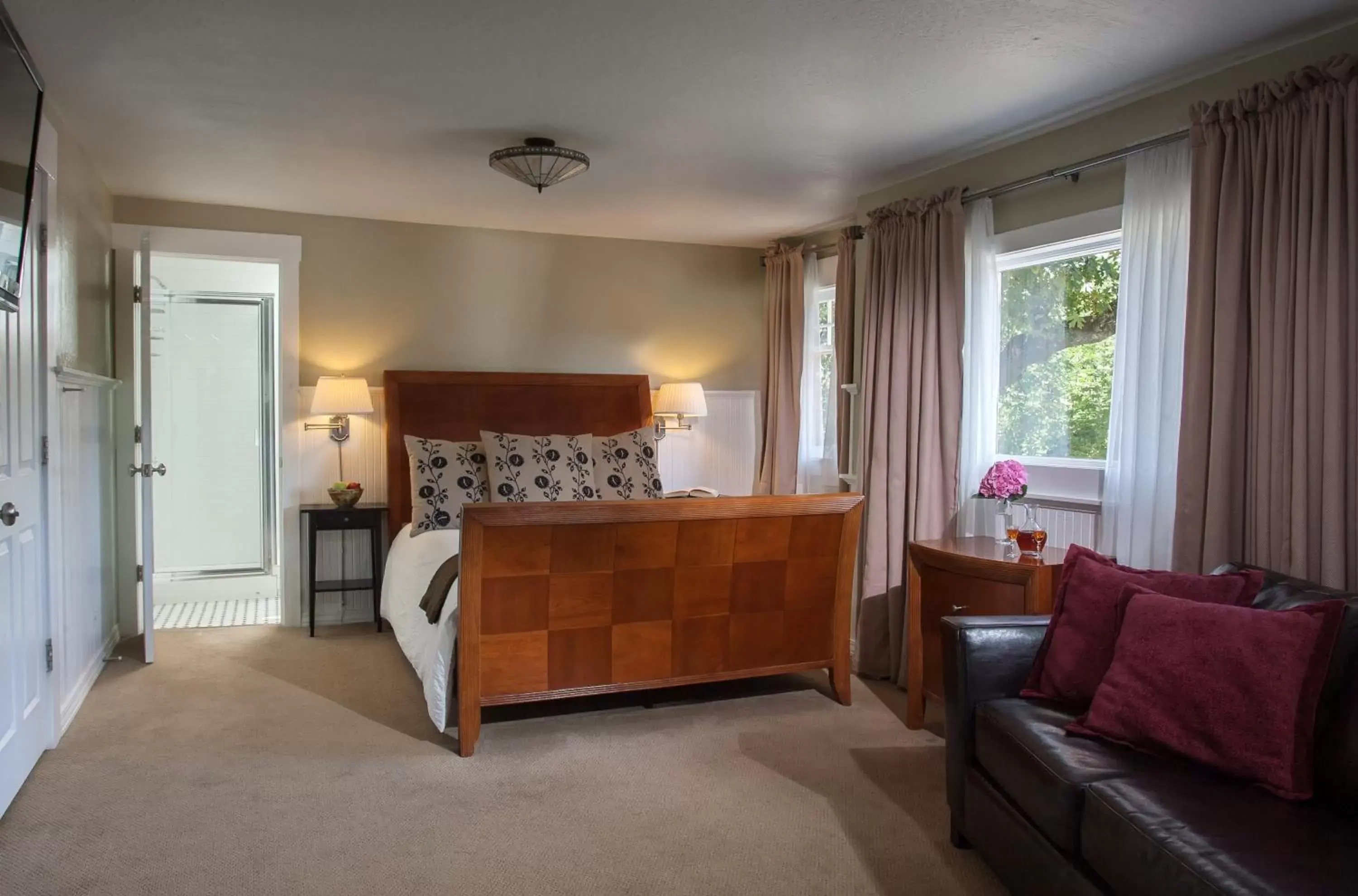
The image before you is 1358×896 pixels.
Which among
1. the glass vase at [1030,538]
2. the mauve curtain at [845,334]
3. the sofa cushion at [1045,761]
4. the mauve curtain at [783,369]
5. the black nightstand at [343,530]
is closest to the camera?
the sofa cushion at [1045,761]

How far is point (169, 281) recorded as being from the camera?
230 inches

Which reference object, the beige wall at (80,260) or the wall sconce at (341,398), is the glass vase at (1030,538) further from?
the beige wall at (80,260)

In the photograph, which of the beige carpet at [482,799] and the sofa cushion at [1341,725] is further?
the beige carpet at [482,799]

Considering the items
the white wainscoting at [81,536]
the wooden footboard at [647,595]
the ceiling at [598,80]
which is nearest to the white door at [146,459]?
the white wainscoting at [81,536]

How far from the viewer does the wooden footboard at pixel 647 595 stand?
124 inches

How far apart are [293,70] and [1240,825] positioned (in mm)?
3320

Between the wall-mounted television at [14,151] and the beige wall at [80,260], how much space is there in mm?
676

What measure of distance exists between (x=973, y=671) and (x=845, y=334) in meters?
2.67

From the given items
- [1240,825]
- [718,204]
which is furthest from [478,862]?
[718,204]

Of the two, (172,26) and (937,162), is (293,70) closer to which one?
(172,26)

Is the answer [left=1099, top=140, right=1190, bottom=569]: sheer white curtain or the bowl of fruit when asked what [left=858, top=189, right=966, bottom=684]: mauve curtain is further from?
the bowl of fruit

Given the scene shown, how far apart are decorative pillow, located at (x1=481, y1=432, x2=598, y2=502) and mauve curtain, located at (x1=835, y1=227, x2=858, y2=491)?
4.60ft

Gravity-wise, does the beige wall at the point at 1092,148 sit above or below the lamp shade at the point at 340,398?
above

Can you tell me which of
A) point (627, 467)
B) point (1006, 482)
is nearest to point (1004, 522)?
point (1006, 482)
